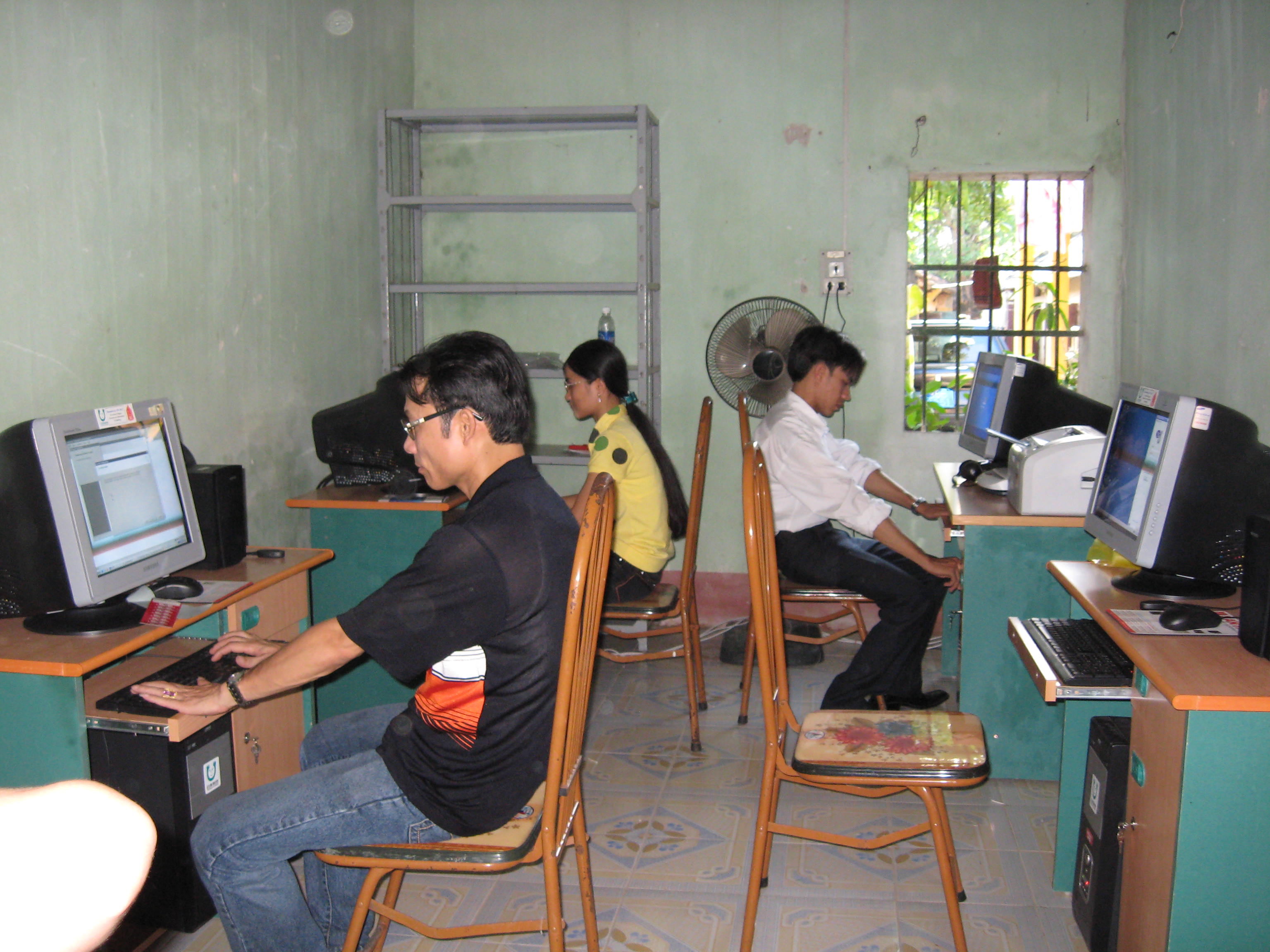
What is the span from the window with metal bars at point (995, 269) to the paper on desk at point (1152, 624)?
2447mm

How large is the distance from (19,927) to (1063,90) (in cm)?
449

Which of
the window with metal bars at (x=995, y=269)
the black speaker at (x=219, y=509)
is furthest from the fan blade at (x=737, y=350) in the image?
the black speaker at (x=219, y=509)

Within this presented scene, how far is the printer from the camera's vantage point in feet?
9.20

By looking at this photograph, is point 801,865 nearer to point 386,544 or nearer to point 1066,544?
point 1066,544

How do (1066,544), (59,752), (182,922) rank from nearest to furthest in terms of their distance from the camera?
1. (59,752)
2. (182,922)
3. (1066,544)

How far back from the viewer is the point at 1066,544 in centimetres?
285

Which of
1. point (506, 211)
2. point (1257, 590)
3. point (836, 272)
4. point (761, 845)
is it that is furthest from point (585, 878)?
point (506, 211)

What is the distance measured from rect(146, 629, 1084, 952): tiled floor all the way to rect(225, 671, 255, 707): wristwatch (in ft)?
2.69

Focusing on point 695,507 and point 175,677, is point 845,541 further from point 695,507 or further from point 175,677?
point 175,677

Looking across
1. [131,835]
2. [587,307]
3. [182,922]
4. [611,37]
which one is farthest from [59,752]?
[611,37]

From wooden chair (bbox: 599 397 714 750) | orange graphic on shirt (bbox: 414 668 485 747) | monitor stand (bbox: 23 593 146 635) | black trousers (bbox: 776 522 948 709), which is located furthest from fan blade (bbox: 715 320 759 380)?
orange graphic on shirt (bbox: 414 668 485 747)

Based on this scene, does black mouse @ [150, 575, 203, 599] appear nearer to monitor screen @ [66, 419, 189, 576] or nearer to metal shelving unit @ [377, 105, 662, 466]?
monitor screen @ [66, 419, 189, 576]

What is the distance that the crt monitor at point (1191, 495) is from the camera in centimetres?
199

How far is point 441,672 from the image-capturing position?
1.64 metres
